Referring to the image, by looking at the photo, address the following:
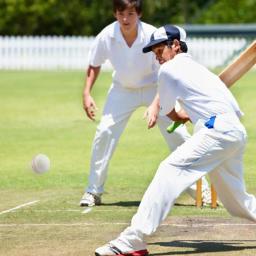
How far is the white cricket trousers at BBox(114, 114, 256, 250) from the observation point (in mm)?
7969

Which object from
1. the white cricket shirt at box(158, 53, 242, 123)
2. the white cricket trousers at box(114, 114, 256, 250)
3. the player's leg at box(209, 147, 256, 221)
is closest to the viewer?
the white cricket trousers at box(114, 114, 256, 250)

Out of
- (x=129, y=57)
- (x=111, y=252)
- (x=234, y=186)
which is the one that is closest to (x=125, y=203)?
(x=129, y=57)

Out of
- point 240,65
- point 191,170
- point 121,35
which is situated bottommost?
point 191,170

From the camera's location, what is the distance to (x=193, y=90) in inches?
322

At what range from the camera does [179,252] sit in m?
8.42

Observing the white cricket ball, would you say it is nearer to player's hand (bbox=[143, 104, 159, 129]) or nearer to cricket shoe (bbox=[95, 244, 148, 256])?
player's hand (bbox=[143, 104, 159, 129])

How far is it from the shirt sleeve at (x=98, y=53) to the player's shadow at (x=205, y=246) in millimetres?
3116

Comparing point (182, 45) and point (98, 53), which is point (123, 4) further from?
point (182, 45)

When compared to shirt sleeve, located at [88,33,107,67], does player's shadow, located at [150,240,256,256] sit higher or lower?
lower

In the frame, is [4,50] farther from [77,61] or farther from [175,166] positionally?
[175,166]

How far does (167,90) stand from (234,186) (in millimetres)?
941

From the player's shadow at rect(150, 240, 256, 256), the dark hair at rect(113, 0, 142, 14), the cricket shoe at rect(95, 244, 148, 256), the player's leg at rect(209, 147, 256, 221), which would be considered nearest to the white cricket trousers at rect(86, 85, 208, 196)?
the dark hair at rect(113, 0, 142, 14)

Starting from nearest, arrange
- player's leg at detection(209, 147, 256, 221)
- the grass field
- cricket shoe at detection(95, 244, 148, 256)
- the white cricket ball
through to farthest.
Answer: cricket shoe at detection(95, 244, 148, 256) < player's leg at detection(209, 147, 256, 221) < the grass field < the white cricket ball

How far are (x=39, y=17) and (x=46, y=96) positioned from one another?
1083 inches
